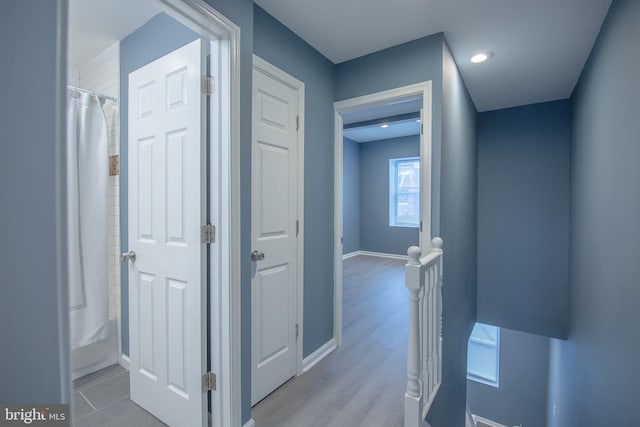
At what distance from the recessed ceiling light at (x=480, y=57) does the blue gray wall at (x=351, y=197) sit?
4.03 metres

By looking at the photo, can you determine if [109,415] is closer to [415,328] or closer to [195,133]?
[195,133]

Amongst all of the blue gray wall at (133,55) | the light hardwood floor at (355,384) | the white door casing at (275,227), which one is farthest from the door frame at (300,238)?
the blue gray wall at (133,55)

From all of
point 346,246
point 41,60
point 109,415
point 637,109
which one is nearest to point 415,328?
point 637,109

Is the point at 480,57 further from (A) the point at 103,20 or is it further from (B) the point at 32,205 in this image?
(B) the point at 32,205

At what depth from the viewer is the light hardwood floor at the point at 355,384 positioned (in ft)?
5.78

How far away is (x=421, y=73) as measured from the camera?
218 cm

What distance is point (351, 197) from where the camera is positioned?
22.7ft

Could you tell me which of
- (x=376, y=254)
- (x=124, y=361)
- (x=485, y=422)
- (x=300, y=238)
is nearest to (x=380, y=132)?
(x=376, y=254)

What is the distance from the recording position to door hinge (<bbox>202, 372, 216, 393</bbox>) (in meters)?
1.54

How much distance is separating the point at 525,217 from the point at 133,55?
15.5 feet

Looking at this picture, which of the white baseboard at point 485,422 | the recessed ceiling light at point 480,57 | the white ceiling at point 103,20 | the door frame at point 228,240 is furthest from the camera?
the white baseboard at point 485,422

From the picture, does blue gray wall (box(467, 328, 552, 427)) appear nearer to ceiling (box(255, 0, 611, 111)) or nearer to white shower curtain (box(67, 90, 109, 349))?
ceiling (box(255, 0, 611, 111))

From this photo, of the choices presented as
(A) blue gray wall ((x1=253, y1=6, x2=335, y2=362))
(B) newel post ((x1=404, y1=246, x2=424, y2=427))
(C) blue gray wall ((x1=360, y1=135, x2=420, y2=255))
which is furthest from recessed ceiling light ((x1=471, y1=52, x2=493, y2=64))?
(C) blue gray wall ((x1=360, y1=135, x2=420, y2=255))

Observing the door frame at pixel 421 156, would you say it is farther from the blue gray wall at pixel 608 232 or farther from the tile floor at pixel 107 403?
the tile floor at pixel 107 403
